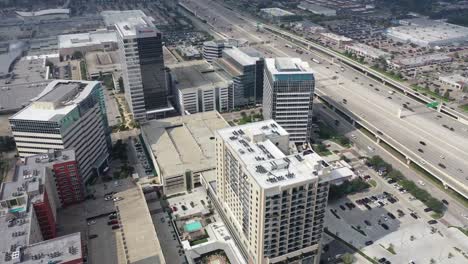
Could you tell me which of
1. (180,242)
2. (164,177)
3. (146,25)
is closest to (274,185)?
(180,242)

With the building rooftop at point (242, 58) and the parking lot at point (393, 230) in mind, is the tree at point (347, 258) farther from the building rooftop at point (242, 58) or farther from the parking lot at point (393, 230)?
the building rooftop at point (242, 58)

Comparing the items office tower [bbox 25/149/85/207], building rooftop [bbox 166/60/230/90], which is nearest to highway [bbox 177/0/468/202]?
building rooftop [bbox 166/60/230/90]

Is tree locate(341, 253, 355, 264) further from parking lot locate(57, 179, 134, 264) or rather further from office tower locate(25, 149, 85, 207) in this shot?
→ office tower locate(25, 149, 85, 207)

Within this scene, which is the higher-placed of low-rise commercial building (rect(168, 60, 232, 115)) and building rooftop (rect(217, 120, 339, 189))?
building rooftop (rect(217, 120, 339, 189))

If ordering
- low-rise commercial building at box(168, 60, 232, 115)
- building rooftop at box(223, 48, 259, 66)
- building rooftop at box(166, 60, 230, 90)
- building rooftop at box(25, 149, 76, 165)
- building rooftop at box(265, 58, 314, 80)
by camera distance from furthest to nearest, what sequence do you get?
building rooftop at box(223, 48, 259, 66), building rooftop at box(166, 60, 230, 90), low-rise commercial building at box(168, 60, 232, 115), building rooftop at box(265, 58, 314, 80), building rooftop at box(25, 149, 76, 165)

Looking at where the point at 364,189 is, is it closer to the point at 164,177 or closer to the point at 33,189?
the point at 164,177

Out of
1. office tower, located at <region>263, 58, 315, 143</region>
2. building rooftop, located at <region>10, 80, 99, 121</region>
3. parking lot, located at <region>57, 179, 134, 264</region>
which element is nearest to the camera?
parking lot, located at <region>57, 179, 134, 264</region>
